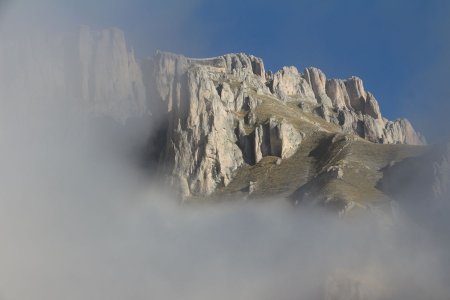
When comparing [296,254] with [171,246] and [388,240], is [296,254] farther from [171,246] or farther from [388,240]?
[171,246]

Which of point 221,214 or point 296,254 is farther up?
point 221,214

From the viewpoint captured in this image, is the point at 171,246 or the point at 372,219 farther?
the point at 171,246

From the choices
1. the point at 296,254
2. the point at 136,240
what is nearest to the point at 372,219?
the point at 296,254

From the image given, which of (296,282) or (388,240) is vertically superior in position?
(388,240)

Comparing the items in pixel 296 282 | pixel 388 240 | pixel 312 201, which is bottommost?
pixel 296 282

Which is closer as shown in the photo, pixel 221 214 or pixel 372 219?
pixel 372 219

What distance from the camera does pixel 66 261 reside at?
185125 millimetres

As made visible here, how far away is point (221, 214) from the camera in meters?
198

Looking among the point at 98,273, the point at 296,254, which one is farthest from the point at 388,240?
the point at 98,273

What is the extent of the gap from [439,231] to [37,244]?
10409cm

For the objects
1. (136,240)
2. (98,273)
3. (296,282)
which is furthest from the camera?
(136,240)

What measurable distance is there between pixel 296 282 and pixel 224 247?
32.8 meters

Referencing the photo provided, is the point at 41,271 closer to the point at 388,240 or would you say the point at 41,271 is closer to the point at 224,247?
the point at 224,247

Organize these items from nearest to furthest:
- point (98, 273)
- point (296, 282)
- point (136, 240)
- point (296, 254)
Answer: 1. point (296, 282)
2. point (296, 254)
3. point (98, 273)
4. point (136, 240)
